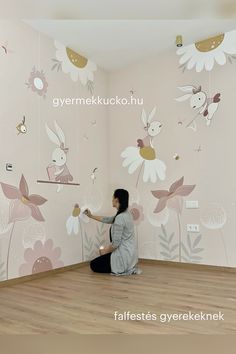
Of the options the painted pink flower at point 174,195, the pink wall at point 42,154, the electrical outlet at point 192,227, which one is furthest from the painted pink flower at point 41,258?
the electrical outlet at point 192,227

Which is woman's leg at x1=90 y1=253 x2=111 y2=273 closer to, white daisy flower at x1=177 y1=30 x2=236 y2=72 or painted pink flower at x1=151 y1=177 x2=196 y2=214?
painted pink flower at x1=151 y1=177 x2=196 y2=214

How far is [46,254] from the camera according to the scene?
11.2ft

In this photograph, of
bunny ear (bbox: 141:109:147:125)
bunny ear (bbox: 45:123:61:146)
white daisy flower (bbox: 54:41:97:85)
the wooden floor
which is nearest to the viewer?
the wooden floor

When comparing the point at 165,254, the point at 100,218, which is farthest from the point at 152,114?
the point at 165,254

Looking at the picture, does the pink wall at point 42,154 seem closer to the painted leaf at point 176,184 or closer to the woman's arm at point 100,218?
the woman's arm at point 100,218

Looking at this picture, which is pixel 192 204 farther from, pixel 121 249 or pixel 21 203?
pixel 21 203

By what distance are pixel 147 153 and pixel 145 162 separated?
0.11 m

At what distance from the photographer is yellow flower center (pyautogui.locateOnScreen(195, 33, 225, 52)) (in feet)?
12.0

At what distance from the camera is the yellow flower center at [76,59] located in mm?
3895

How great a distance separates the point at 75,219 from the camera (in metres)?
3.81

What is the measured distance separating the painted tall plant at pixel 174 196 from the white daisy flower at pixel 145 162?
0.57ft

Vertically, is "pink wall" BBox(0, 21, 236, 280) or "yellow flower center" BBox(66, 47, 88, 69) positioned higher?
"yellow flower center" BBox(66, 47, 88, 69)

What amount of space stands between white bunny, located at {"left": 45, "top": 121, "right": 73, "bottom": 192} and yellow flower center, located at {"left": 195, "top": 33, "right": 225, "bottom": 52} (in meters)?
1.83

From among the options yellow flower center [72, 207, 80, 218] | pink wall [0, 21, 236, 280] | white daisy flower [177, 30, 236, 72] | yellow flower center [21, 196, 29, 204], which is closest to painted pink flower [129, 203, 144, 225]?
pink wall [0, 21, 236, 280]
